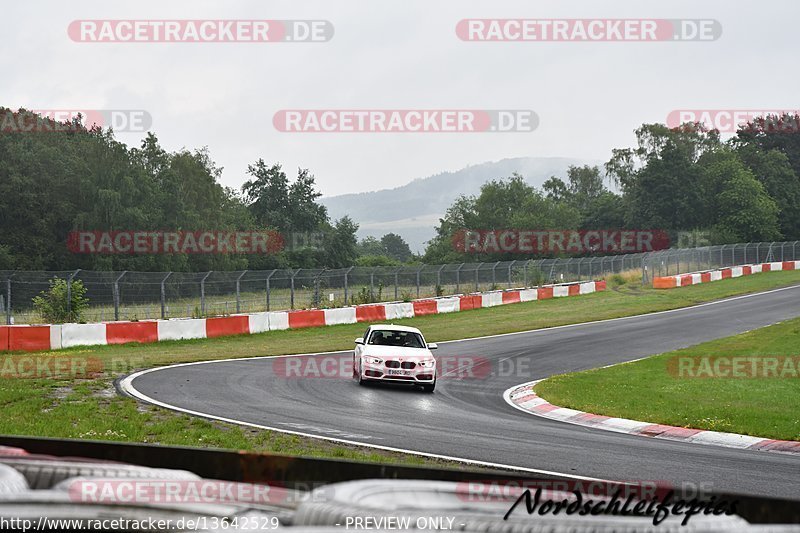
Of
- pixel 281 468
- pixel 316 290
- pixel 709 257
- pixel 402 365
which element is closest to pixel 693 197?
pixel 709 257

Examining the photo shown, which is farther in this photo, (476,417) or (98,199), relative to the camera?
(98,199)

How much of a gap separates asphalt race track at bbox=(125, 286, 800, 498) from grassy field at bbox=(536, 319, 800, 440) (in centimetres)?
128

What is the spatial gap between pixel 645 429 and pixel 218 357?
12.0m

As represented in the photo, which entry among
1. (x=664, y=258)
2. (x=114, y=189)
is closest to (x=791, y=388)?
(x=664, y=258)

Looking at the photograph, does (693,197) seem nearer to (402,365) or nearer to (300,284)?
(300,284)

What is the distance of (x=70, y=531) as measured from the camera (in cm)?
354

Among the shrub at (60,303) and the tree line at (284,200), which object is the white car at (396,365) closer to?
the shrub at (60,303)

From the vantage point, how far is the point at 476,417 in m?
13.7

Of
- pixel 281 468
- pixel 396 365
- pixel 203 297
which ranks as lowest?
pixel 396 365

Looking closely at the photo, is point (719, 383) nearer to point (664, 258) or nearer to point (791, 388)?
point (791, 388)

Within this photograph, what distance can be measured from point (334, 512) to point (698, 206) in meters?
89.5

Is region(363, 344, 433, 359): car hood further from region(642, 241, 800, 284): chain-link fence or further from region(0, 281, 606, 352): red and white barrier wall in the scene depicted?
region(642, 241, 800, 284): chain-link fence

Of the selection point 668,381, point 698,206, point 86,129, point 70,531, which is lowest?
point 668,381

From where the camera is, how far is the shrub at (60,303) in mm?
26078
